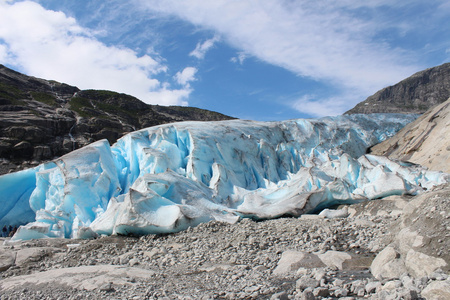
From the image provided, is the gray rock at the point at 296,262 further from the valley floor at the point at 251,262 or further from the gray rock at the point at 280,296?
the gray rock at the point at 280,296

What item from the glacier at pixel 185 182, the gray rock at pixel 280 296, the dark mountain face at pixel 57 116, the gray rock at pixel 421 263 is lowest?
the gray rock at pixel 280 296

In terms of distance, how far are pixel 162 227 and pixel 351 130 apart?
18.2 m

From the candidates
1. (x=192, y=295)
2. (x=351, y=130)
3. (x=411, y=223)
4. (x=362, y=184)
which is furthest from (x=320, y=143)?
(x=192, y=295)

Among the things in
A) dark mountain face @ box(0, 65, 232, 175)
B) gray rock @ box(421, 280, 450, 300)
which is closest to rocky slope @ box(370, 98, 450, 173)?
gray rock @ box(421, 280, 450, 300)

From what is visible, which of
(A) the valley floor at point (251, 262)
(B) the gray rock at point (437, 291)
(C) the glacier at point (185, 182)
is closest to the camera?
(B) the gray rock at point (437, 291)

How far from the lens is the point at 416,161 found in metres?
17.9

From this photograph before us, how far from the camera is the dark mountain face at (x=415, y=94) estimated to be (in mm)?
47562

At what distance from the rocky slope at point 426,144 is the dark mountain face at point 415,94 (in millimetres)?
26415

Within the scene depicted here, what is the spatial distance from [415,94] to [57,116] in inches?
1879

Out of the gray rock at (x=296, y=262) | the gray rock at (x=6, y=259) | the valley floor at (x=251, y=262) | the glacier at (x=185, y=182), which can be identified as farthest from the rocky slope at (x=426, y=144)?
the gray rock at (x=6, y=259)

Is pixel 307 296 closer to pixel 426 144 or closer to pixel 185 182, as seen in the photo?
pixel 185 182

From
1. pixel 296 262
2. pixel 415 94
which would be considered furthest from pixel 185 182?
pixel 415 94

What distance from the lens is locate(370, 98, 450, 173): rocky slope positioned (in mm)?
16656

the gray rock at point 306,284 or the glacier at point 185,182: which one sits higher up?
the glacier at point 185,182
